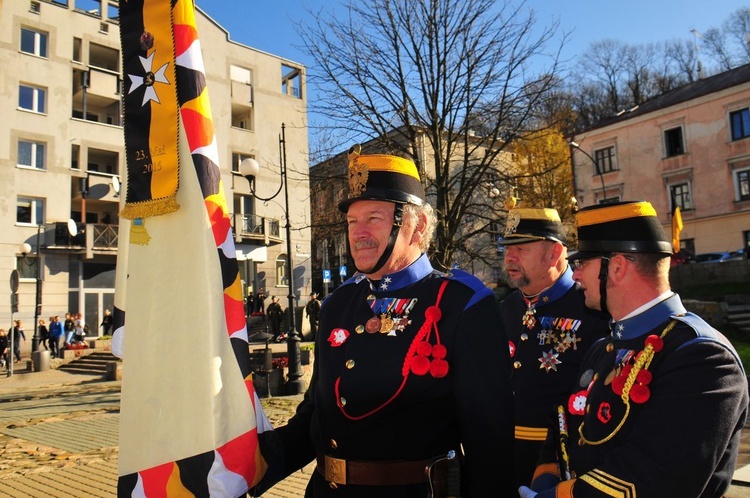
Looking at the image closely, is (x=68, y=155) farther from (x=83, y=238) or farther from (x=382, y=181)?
(x=382, y=181)

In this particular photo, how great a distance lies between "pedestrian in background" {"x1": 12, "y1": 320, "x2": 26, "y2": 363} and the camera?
23.5m

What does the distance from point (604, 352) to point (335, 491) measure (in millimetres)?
1330

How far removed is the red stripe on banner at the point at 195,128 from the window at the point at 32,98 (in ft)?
98.2

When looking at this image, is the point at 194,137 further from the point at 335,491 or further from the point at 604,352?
the point at 604,352

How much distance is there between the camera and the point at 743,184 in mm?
34188

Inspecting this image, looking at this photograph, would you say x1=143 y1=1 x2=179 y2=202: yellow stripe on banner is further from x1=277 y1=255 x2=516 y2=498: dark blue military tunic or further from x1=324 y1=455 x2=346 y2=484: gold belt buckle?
x1=324 y1=455 x2=346 y2=484: gold belt buckle

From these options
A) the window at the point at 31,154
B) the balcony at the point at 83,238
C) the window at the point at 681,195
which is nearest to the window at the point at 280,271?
the balcony at the point at 83,238

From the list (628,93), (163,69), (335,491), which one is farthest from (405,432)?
(628,93)

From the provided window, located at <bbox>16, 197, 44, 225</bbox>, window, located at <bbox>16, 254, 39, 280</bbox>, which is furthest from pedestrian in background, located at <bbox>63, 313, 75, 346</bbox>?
window, located at <bbox>16, 197, 44, 225</bbox>

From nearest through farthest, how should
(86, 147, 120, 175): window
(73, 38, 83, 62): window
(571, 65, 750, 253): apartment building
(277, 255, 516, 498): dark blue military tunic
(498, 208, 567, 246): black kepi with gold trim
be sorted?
(277, 255, 516, 498): dark blue military tunic < (498, 208, 567, 246): black kepi with gold trim < (73, 38, 83, 62): window < (86, 147, 120, 175): window < (571, 65, 750, 253): apartment building

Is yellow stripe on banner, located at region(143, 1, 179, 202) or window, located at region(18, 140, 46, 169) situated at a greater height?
window, located at region(18, 140, 46, 169)

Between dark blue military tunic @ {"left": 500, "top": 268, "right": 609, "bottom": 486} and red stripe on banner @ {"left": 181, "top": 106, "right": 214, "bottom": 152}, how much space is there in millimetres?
2441

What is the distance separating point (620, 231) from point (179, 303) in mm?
1934

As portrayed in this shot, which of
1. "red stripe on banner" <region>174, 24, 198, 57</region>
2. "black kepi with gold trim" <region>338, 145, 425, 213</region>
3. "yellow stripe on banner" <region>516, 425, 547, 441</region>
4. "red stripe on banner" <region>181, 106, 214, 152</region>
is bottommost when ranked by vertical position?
"yellow stripe on banner" <region>516, 425, 547, 441</region>
